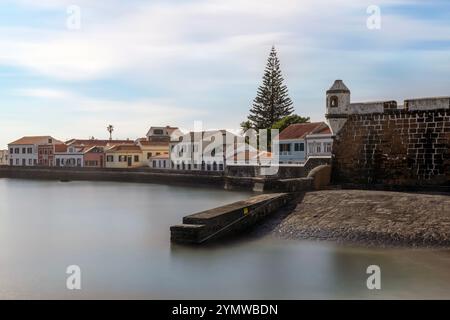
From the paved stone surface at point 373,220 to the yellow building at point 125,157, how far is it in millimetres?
51426

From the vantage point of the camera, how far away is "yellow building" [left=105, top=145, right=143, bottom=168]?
6869 centimetres

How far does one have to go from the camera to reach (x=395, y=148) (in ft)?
72.8

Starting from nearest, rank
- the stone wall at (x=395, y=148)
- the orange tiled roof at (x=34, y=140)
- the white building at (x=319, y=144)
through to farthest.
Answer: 1. the stone wall at (x=395, y=148)
2. the white building at (x=319, y=144)
3. the orange tiled roof at (x=34, y=140)

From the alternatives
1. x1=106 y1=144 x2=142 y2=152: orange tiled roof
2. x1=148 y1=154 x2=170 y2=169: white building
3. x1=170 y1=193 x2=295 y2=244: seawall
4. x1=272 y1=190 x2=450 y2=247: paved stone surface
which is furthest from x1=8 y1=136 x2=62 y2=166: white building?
x1=272 y1=190 x2=450 y2=247: paved stone surface

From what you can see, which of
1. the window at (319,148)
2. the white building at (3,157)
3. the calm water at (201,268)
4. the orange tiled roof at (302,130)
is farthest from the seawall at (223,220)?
the white building at (3,157)

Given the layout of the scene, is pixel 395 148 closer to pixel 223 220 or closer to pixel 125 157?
pixel 223 220

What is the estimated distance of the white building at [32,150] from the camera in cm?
7719

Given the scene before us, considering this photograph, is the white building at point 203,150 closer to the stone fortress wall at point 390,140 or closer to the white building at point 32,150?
the white building at point 32,150

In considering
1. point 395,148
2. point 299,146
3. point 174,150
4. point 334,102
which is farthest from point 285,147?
point 395,148

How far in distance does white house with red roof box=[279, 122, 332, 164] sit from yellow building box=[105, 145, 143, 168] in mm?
25793

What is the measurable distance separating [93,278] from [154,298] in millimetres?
2332

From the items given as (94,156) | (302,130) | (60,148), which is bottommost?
(94,156)

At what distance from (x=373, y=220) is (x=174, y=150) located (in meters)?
48.5

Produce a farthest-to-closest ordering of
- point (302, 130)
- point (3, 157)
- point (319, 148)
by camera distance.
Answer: point (3, 157), point (302, 130), point (319, 148)
